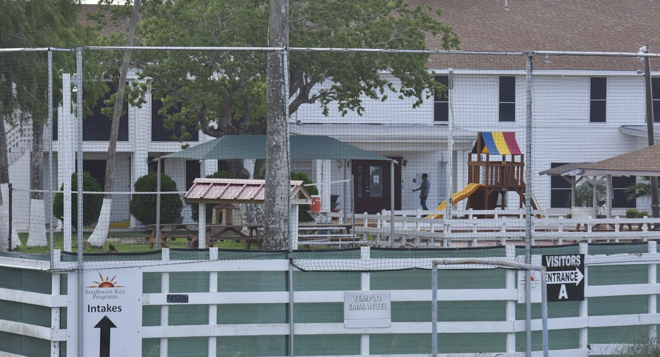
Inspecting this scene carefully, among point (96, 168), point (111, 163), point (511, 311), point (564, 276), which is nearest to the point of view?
point (511, 311)

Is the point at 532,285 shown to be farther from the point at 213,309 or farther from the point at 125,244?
the point at 125,244

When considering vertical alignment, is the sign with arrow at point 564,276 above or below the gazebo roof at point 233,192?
below

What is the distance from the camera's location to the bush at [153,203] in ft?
72.8

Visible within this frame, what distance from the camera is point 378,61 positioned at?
22.6 meters

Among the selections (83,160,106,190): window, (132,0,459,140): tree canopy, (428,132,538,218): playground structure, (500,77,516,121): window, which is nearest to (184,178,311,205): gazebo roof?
(132,0,459,140): tree canopy

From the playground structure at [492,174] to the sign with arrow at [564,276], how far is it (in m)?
11.7

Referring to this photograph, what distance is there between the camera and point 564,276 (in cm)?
972

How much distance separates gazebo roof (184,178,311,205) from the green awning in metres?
0.75

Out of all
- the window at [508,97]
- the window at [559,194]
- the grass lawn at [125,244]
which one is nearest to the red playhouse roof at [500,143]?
the window at [508,97]

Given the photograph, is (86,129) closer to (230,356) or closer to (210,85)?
(210,85)

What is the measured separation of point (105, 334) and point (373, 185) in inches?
666

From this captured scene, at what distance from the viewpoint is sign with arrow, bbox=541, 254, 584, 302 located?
31.8ft

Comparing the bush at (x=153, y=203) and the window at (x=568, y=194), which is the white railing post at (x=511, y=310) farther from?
the window at (x=568, y=194)

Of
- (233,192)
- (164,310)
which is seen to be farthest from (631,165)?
(164,310)
